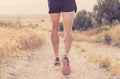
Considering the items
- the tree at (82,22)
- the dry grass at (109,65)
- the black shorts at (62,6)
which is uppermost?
the black shorts at (62,6)

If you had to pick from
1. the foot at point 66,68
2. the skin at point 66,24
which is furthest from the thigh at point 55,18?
the foot at point 66,68

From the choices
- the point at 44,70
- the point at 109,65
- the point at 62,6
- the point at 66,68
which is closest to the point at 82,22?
the point at 109,65

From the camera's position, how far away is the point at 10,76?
1120 centimetres

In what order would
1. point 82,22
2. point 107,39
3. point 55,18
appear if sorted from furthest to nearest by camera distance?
point 82,22 → point 107,39 → point 55,18

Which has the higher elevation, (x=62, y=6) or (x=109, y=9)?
(x=62, y=6)

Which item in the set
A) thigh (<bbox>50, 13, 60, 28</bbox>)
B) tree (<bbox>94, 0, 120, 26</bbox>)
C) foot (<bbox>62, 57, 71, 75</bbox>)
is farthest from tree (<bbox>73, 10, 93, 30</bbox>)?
foot (<bbox>62, 57, 71, 75</bbox>)

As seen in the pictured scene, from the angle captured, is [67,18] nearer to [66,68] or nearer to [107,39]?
[66,68]

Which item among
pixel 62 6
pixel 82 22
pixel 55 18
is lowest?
pixel 82 22

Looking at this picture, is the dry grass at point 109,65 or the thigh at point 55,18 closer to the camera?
the thigh at point 55,18

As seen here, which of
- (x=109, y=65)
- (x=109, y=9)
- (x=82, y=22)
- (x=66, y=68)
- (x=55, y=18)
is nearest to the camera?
(x=66, y=68)

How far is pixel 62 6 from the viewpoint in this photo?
8.68 metres

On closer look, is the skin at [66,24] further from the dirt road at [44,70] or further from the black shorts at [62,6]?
the dirt road at [44,70]

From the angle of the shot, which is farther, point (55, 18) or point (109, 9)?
point (109, 9)

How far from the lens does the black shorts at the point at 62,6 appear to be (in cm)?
864
